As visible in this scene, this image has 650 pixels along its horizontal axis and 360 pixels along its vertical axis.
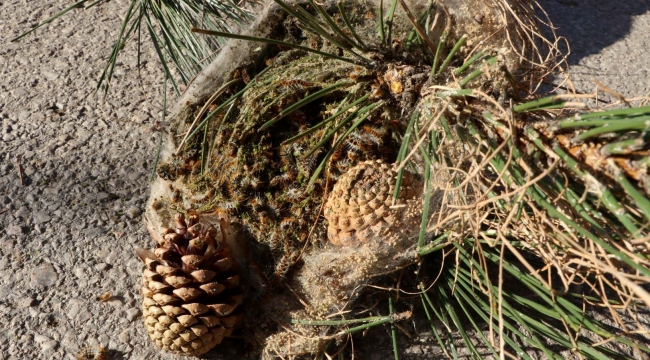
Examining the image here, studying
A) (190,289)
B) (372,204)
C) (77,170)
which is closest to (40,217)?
(77,170)

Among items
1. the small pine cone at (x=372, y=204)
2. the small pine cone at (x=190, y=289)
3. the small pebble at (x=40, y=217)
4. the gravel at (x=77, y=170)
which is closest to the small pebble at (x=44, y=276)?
the gravel at (x=77, y=170)

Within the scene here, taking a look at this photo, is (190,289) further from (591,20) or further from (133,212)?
(591,20)

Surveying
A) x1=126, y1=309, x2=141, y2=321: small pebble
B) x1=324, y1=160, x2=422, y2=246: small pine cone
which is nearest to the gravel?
x1=126, y1=309, x2=141, y2=321: small pebble

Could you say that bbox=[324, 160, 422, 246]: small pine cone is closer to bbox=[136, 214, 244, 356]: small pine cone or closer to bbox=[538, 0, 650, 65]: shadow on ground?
bbox=[136, 214, 244, 356]: small pine cone

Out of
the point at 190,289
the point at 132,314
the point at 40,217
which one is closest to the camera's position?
the point at 190,289

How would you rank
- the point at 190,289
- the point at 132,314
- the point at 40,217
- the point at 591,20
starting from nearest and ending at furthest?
the point at 190,289 < the point at 132,314 < the point at 40,217 < the point at 591,20

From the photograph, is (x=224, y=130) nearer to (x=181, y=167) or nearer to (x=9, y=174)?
(x=181, y=167)

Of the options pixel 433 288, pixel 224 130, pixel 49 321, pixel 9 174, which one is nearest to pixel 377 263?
pixel 433 288
